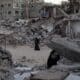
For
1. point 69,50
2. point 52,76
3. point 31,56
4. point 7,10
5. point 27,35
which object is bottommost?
point 27,35

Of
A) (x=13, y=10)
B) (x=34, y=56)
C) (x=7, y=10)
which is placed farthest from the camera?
(x=7, y=10)

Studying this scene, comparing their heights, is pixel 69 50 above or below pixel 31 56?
above

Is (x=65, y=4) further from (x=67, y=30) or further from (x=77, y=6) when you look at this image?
(x=67, y=30)

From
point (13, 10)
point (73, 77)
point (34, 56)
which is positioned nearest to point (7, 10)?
point (13, 10)

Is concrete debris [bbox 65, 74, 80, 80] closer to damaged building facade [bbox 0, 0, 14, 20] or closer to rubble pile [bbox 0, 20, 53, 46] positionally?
rubble pile [bbox 0, 20, 53, 46]

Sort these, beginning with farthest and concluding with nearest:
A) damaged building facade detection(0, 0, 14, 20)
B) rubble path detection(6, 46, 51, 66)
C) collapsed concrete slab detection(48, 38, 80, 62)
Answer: damaged building facade detection(0, 0, 14, 20) < rubble path detection(6, 46, 51, 66) < collapsed concrete slab detection(48, 38, 80, 62)

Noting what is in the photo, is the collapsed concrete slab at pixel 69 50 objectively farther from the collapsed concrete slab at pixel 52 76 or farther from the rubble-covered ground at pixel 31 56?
the collapsed concrete slab at pixel 52 76

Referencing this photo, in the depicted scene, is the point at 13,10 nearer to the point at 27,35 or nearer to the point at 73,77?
the point at 27,35

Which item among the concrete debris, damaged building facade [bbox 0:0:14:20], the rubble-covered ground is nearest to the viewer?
the concrete debris

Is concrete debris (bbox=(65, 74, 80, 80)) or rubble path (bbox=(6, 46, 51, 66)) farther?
rubble path (bbox=(6, 46, 51, 66))

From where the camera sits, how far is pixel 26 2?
50.5 meters

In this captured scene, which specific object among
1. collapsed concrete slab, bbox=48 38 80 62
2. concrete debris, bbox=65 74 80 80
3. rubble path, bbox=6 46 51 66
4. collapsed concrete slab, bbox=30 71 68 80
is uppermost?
collapsed concrete slab, bbox=48 38 80 62

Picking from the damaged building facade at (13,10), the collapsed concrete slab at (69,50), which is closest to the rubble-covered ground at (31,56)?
the collapsed concrete slab at (69,50)

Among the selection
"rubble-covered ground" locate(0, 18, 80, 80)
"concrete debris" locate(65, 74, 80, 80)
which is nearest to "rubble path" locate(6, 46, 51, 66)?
"rubble-covered ground" locate(0, 18, 80, 80)
